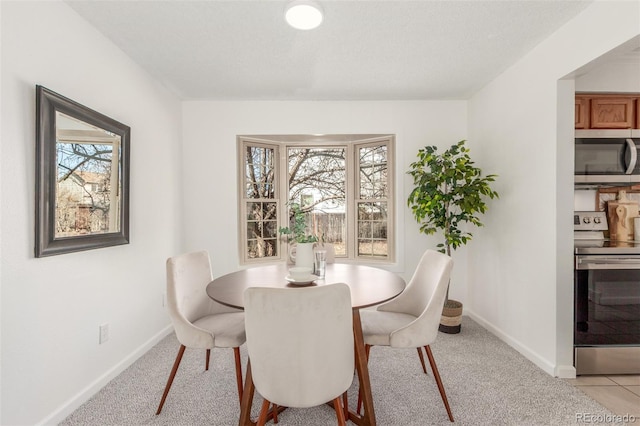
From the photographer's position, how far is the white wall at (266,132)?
3512 mm

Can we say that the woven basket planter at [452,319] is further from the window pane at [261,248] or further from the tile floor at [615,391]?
the window pane at [261,248]

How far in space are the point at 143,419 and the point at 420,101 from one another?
148 inches

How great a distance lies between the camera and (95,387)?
81.4 inches

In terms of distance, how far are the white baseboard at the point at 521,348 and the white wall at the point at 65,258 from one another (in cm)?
321

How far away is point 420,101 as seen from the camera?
3.55 m

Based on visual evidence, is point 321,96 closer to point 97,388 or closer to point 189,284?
point 189,284

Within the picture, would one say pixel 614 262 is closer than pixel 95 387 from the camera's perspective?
No

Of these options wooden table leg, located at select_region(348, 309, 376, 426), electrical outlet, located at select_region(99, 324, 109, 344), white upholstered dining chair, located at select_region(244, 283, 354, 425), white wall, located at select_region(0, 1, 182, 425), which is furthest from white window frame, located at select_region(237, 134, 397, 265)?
white upholstered dining chair, located at select_region(244, 283, 354, 425)

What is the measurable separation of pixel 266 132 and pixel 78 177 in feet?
6.47

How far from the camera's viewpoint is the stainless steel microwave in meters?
2.34

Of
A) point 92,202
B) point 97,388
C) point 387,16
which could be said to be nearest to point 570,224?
point 387,16

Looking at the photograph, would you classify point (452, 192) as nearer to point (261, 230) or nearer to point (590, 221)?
point (590, 221)

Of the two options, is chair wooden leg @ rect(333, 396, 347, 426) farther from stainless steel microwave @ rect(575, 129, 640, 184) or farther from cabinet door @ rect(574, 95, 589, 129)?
cabinet door @ rect(574, 95, 589, 129)

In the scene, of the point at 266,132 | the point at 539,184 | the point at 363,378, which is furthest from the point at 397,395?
the point at 266,132
